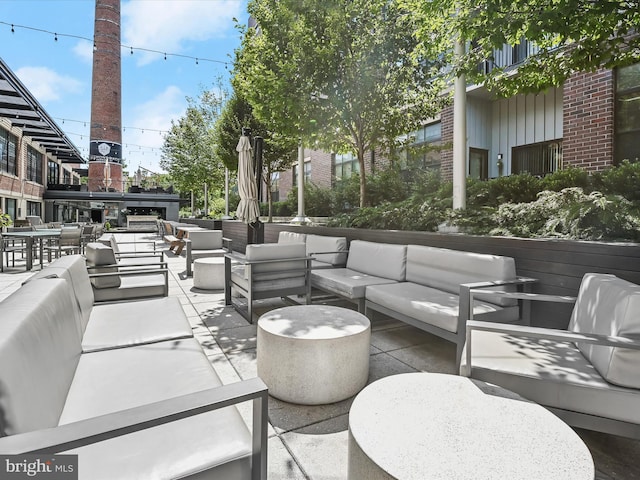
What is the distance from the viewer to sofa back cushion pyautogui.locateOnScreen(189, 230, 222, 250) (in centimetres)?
904

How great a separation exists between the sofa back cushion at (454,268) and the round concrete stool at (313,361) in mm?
1460

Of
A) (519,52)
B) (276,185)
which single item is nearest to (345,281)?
(519,52)

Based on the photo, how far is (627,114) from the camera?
698 centimetres

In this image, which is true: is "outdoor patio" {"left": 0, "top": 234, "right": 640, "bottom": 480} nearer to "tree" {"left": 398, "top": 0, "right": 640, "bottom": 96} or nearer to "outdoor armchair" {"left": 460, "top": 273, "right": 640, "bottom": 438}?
"outdoor armchair" {"left": 460, "top": 273, "right": 640, "bottom": 438}

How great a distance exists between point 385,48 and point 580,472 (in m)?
6.97

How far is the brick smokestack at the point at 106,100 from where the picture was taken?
27188 mm

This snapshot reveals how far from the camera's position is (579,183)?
6.43m

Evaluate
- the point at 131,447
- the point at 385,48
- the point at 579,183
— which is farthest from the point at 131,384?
the point at 579,183

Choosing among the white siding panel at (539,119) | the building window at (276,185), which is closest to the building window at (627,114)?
the white siding panel at (539,119)

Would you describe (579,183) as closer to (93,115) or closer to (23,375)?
(23,375)

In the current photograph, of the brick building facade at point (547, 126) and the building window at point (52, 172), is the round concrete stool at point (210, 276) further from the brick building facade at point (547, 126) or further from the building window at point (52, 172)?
the building window at point (52, 172)

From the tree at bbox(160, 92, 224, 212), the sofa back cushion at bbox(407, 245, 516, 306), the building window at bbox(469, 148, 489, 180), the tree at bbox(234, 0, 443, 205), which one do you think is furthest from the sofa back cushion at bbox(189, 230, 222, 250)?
the tree at bbox(160, 92, 224, 212)

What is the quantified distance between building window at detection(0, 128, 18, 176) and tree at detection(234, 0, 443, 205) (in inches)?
615

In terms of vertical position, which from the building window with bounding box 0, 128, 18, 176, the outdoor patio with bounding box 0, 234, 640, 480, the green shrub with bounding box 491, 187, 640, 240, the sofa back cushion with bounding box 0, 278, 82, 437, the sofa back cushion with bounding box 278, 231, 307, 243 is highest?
the building window with bounding box 0, 128, 18, 176
